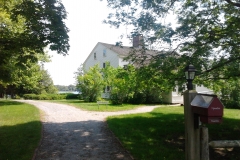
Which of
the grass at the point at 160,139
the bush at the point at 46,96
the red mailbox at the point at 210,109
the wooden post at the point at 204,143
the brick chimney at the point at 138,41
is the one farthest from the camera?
the bush at the point at 46,96

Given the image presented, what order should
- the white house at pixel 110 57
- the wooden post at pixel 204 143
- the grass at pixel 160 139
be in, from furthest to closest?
1. the white house at pixel 110 57
2. the grass at pixel 160 139
3. the wooden post at pixel 204 143

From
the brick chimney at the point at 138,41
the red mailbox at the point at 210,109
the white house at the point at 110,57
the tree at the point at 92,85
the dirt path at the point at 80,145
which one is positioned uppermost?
→ the white house at the point at 110,57

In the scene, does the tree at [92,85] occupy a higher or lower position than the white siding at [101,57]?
lower

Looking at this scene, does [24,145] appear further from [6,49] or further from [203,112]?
[203,112]

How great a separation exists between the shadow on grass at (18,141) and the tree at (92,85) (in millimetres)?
15608

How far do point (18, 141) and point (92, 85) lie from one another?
59.4 feet

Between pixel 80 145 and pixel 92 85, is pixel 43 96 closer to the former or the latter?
pixel 92 85

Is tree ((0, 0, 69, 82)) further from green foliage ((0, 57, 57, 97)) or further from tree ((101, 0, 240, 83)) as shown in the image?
green foliage ((0, 57, 57, 97))

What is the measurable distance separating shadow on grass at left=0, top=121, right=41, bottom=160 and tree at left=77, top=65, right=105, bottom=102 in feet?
51.2

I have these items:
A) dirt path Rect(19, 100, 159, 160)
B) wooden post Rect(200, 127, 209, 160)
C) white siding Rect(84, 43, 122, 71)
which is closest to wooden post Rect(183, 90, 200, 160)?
wooden post Rect(200, 127, 209, 160)

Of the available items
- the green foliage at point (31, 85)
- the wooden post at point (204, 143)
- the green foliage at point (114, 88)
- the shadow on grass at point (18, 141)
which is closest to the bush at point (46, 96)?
the green foliage at point (31, 85)

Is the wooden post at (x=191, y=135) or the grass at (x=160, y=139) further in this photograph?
the grass at (x=160, y=139)

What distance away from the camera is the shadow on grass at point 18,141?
20.9ft

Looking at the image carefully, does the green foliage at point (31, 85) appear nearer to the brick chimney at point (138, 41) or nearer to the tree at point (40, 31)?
the tree at point (40, 31)
